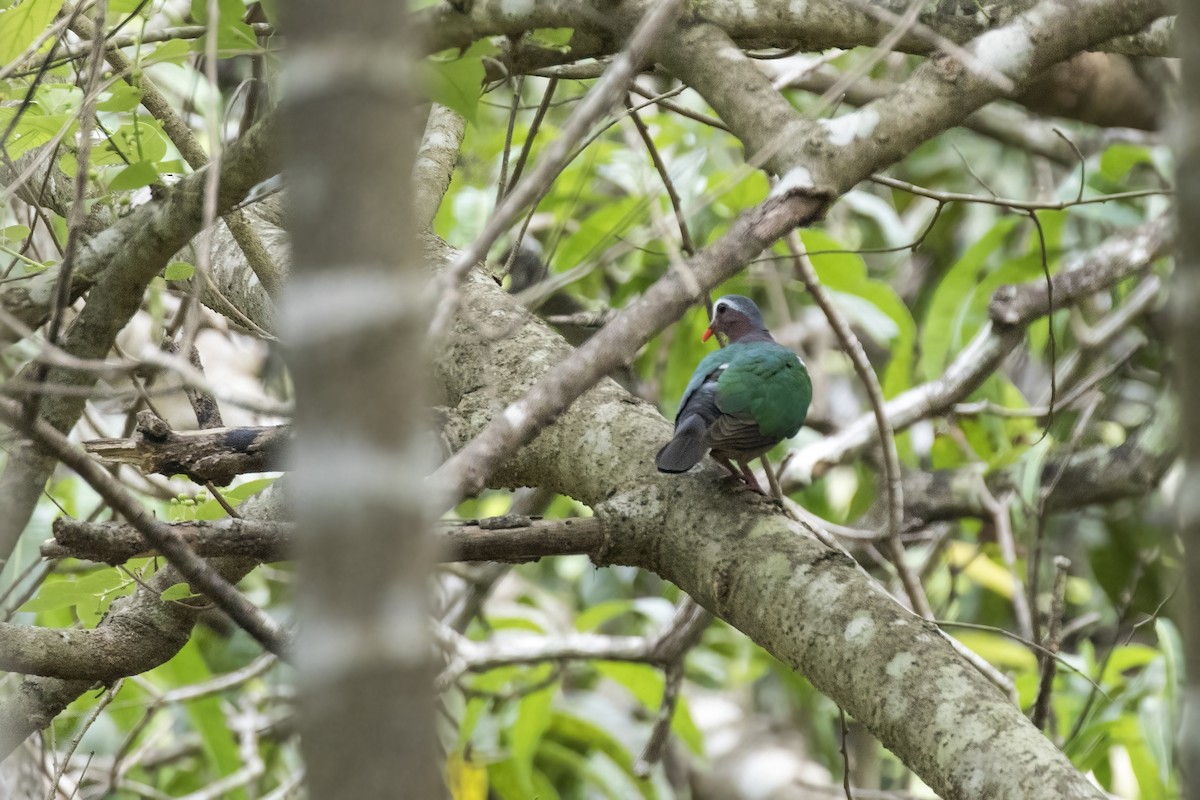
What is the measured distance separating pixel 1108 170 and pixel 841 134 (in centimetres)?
315

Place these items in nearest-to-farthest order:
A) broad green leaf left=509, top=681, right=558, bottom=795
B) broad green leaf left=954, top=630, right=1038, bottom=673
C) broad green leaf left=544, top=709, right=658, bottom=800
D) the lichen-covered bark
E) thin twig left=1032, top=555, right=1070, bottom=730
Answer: the lichen-covered bark → thin twig left=1032, top=555, right=1070, bottom=730 → broad green leaf left=509, top=681, right=558, bottom=795 → broad green leaf left=544, top=709, right=658, bottom=800 → broad green leaf left=954, top=630, right=1038, bottom=673

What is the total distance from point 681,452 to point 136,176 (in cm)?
119

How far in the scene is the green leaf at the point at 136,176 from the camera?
86.7 inches

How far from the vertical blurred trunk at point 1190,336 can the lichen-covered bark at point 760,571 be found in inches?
42.8

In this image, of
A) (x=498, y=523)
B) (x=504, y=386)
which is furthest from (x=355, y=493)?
(x=504, y=386)

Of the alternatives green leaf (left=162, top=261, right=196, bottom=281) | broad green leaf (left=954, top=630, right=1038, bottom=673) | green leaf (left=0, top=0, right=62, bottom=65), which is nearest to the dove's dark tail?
green leaf (left=162, top=261, right=196, bottom=281)

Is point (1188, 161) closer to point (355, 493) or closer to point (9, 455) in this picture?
point (355, 493)

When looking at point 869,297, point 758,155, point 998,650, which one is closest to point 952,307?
point 869,297

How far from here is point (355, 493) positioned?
2.44 ft

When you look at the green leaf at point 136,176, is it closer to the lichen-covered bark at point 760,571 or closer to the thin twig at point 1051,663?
the lichen-covered bark at point 760,571

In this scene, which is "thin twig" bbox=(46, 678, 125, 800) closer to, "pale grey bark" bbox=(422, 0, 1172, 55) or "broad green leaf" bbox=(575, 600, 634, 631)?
"pale grey bark" bbox=(422, 0, 1172, 55)

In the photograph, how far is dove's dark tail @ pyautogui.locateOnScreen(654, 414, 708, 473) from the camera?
247 cm

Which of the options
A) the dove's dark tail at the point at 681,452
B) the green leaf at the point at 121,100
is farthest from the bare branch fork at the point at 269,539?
the green leaf at the point at 121,100

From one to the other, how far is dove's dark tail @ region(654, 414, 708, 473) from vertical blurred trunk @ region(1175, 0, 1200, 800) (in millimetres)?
1710
